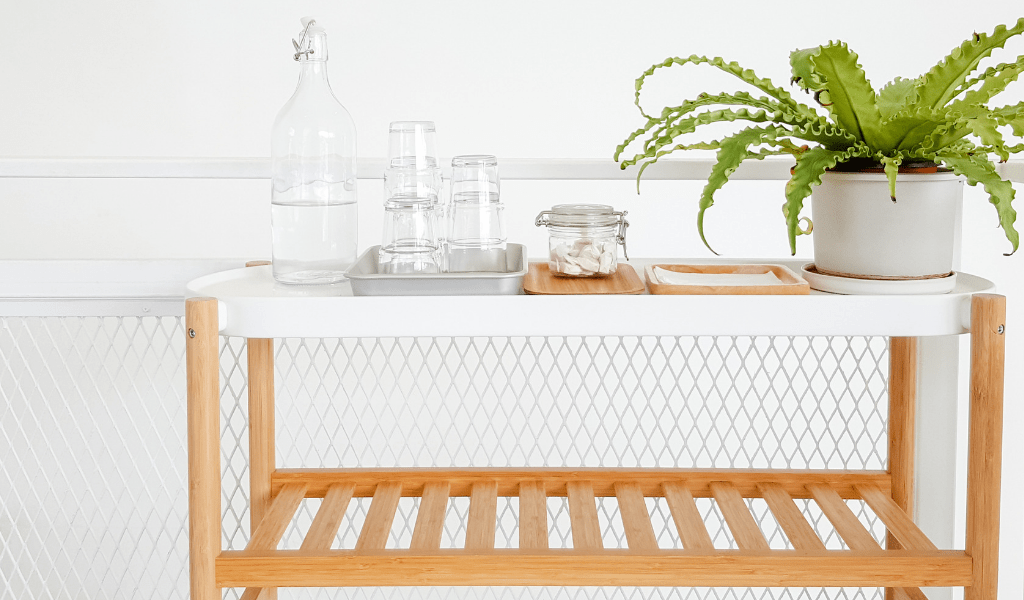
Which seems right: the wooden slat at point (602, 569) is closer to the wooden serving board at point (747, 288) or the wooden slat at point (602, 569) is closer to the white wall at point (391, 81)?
the wooden serving board at point (747, 288)

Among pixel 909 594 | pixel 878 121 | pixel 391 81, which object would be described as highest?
pixel 391 81

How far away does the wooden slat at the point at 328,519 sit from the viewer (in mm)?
1168

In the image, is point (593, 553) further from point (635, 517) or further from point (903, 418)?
point (903, 418)

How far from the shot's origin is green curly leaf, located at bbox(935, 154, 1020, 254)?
1.04 m

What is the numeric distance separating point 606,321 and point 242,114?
210 cm

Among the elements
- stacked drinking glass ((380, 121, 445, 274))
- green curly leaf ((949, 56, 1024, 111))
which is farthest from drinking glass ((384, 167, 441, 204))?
green curly leaf ((949, 56, 1024, 111))

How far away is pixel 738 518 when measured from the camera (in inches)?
49.4

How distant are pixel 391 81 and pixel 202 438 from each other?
77.6 inches

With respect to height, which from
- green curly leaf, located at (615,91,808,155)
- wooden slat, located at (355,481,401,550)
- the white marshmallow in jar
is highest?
green curly leaf, located at (615,91,808,155)

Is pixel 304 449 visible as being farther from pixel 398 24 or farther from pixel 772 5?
pixel 772 5

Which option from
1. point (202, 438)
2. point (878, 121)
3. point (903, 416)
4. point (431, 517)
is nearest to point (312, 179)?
point (202, 438)

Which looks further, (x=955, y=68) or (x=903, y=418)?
(x=903, y=418)

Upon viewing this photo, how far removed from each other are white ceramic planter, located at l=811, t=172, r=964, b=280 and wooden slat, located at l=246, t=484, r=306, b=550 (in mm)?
762

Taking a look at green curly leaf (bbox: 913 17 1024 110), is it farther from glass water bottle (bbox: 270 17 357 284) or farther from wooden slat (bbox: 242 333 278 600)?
wooden slat (bbox: 242 333 278 600)
